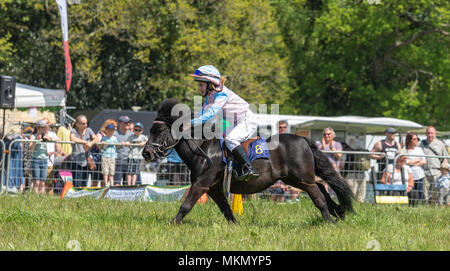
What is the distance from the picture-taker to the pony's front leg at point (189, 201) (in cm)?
871

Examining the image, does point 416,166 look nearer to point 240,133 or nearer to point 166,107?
point 240,133

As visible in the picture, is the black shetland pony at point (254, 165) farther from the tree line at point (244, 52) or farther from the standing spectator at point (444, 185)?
the tree line at point (244, 52)

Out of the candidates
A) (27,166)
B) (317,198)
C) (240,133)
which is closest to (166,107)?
(240,133)

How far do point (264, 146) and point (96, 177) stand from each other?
622 cm

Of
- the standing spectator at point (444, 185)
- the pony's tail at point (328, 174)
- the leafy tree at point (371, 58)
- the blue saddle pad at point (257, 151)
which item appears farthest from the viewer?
the leafy tree at point (371, 58)

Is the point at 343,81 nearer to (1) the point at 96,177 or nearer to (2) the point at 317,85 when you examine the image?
(2) the point at 317,85

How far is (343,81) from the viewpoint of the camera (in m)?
42.4

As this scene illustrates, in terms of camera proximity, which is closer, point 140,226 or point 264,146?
point 140,226

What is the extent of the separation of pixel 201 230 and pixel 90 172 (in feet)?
23.5

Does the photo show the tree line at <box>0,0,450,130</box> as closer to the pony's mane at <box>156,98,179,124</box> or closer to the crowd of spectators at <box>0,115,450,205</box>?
the crowd of spectators at <box>0,115,450,205</box>

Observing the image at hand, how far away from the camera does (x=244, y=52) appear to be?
35.4 meters

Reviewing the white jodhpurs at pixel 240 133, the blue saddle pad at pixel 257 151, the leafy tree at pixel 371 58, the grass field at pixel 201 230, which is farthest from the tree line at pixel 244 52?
the blue saddle pad at pixel 257 151

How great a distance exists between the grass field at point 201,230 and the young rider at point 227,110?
101 cm
